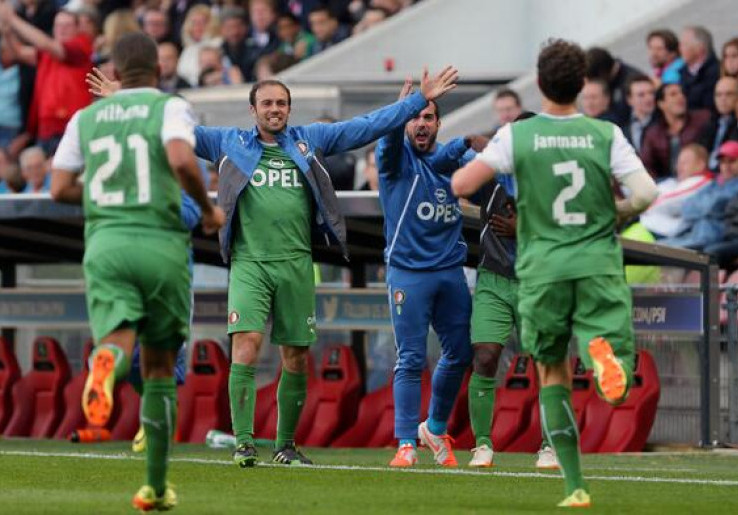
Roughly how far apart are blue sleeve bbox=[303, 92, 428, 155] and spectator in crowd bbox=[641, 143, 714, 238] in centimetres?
576

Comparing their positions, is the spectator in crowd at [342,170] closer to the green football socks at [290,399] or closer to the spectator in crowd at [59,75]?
the spectator in crowd at [59,75]

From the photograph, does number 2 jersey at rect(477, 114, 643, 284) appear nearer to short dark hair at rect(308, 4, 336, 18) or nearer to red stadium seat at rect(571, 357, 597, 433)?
red stadium seat at rect(571, 357, 597, 433)

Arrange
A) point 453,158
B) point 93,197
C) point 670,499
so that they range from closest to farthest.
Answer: point 93,197, point 670,499, point 453,158

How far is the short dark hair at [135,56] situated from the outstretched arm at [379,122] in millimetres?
3466

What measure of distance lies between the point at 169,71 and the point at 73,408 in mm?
8179

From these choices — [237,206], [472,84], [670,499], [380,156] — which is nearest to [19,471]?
[237,206]

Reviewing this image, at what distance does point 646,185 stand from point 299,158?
3.86 m

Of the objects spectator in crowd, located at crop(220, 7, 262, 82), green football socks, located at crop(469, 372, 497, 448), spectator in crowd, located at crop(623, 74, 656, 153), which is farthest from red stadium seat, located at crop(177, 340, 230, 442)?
spectator in crowd, located at crop(220, 7, 262, 82)

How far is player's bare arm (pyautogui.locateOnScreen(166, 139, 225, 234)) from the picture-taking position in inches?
368

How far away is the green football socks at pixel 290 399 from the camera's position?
13484mm

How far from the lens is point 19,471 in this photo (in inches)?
514

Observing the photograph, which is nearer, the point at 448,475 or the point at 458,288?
the point at 448,475

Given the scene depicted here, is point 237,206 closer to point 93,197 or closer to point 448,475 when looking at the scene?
point 448,475

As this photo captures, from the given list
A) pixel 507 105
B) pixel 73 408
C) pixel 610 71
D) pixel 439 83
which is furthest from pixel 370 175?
pixel 439 83
